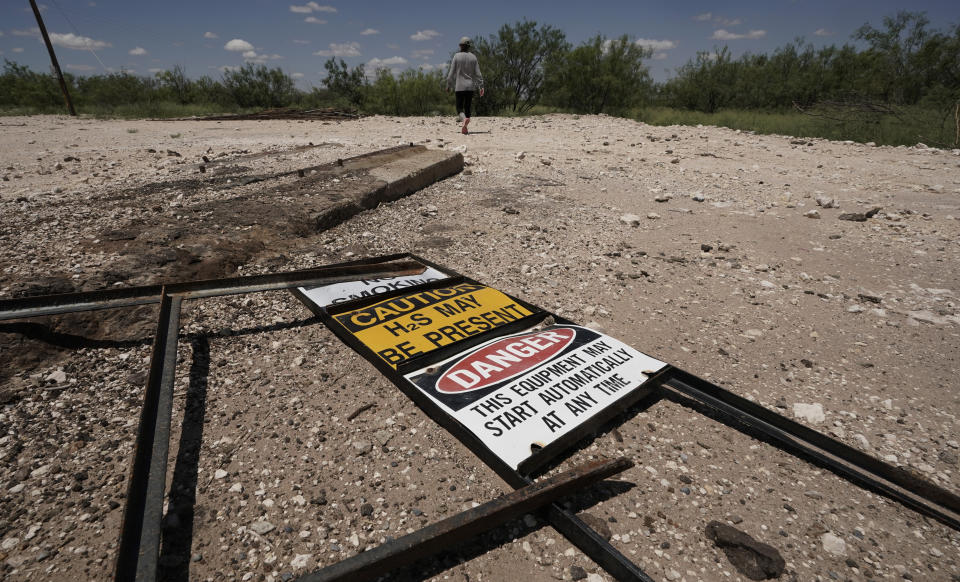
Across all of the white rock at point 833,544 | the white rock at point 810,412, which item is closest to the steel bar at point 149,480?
the white rock at point 833,544

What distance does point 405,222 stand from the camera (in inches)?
152

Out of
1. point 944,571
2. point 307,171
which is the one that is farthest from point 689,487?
point 307,171

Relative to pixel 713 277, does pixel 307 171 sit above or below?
above

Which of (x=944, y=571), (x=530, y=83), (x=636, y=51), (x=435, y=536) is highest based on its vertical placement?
(x=636, y=51)

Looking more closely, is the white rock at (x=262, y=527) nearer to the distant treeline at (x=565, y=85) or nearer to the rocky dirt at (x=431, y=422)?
the rocky dirt at (x=431, y=422)

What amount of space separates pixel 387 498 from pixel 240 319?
144 cm

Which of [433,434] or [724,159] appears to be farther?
[724,159]

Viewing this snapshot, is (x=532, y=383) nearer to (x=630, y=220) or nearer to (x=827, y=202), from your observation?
(x=630, y=220)

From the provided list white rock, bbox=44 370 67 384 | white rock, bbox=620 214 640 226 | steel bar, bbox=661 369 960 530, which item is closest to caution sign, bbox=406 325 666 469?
steel bar, bbox=661 369 960 530

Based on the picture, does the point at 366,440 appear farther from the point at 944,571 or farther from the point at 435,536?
the point at 944,571

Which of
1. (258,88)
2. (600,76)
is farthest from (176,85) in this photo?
(600,76)

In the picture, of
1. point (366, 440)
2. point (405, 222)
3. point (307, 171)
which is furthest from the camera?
point (307, 171)

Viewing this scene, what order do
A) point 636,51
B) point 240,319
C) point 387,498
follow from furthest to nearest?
1. point 636,51
2. point 240,319
3. point 387,498

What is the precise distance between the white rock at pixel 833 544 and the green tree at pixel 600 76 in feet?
57.4
